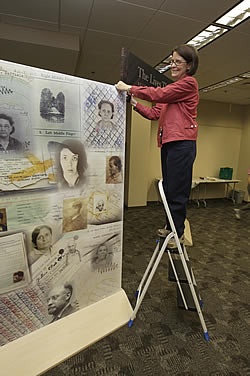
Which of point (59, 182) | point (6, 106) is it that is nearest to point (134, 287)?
point (59, 182)

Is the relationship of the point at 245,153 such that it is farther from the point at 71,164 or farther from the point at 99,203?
the point at 71,164

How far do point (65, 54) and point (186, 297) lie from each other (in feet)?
9.96

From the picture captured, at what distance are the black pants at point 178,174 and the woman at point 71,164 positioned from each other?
569mm

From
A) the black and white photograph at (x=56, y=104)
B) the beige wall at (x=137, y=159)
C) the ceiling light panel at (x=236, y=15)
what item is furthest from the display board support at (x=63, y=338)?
the beige wall at (x=137, y=159)

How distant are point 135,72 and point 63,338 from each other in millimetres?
1743

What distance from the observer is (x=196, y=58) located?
1.43 metres

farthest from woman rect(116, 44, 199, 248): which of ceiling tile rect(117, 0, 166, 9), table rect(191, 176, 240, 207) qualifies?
table rect(191, 176, 240, 207)

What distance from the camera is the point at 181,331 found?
64.8 inches

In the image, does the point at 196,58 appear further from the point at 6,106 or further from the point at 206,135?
the point at 206,135

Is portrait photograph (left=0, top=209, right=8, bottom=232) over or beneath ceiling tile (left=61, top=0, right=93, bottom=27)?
beneath

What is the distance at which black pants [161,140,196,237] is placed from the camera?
1.48 metres

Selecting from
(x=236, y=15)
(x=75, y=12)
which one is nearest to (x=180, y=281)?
(x=236, y=15)

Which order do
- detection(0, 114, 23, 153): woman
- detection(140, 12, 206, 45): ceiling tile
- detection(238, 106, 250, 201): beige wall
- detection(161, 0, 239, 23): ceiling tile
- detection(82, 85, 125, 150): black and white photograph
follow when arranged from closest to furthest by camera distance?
detection(0, 114, 23, 153): woman → detection(82, 85, 125, 150): black and white photograph → detection(161, 0, 239, 23): ceiling tile → detection(140, 12, 206, 45): ceiling tile → detection(238, 106, 250, 201): beige wall

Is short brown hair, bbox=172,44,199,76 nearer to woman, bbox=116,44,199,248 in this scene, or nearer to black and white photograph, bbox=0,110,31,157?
woman, bbox=116,44,199,248
